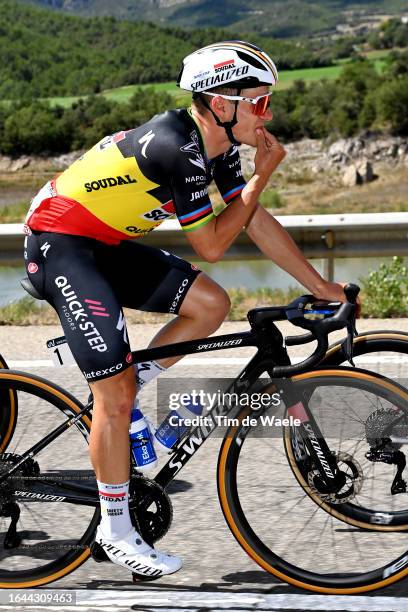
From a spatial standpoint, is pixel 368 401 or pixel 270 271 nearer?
pixel 368 401

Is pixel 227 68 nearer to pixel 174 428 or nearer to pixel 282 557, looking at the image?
pixel 174 428

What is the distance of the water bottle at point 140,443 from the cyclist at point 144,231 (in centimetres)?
8

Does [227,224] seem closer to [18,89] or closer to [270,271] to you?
[270,271]

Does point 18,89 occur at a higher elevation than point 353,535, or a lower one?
lower

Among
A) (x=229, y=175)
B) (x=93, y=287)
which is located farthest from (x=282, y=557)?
(x=229, y=175)

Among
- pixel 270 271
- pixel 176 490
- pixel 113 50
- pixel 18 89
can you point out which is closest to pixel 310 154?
pixel 18 89

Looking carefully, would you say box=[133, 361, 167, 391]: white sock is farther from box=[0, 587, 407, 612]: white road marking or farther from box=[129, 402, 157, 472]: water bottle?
box=[0, 587, 407, 612]: white road marking

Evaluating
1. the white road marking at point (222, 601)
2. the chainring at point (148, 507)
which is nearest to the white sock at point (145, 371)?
the chainring at point (148, 507)

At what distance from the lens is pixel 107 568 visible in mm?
3842

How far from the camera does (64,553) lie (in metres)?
3.75

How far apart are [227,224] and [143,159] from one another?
34 cm

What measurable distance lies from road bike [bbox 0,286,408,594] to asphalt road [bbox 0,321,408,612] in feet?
0.03

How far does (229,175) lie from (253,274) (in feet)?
20.7

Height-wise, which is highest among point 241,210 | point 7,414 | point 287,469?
point 241,210
